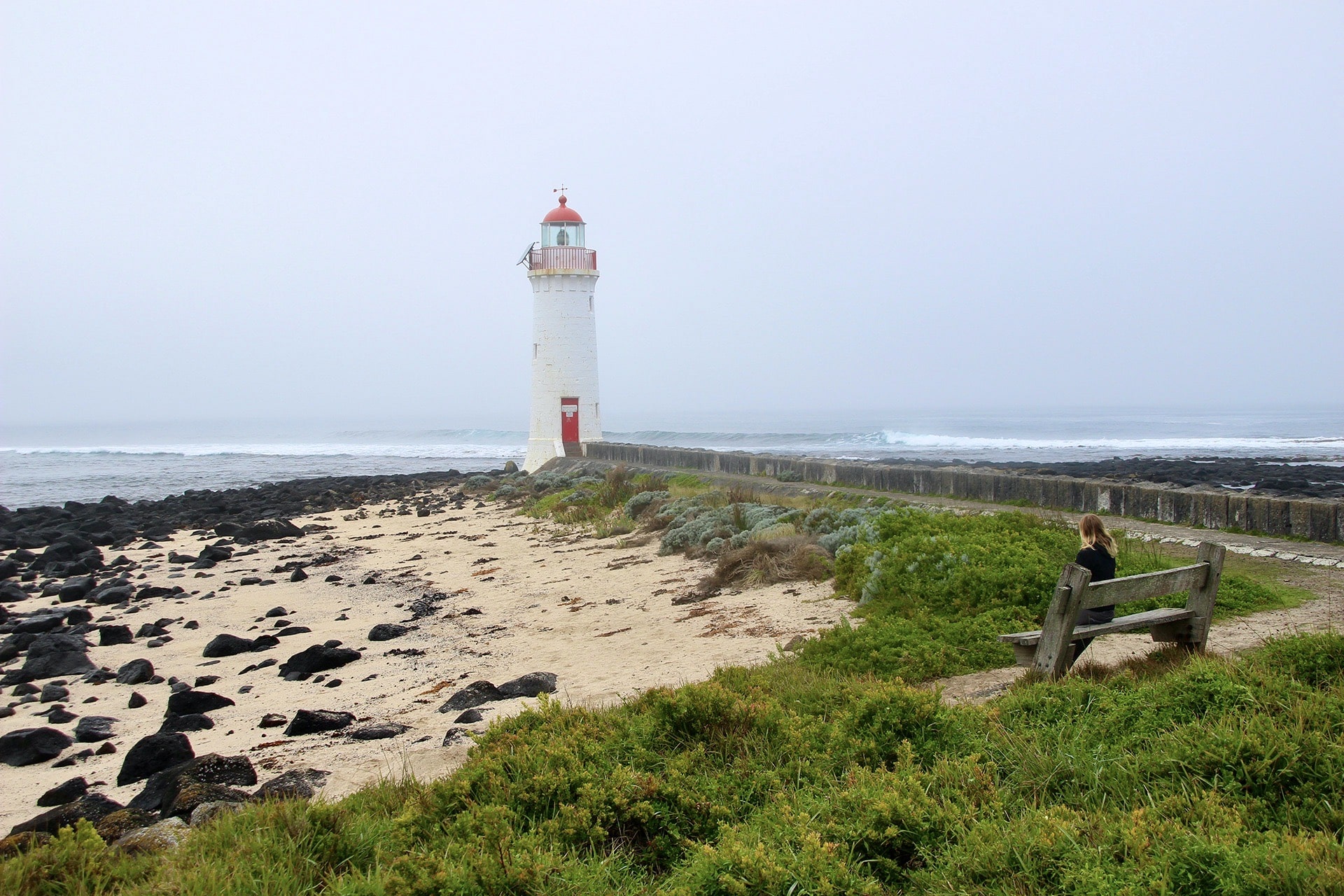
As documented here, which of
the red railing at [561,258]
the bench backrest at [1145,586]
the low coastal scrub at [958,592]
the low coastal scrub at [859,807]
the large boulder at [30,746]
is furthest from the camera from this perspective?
the red railing at [561,258]

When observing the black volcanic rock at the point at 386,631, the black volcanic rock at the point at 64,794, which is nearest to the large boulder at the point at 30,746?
the black volcanic rock at the point at 64,794

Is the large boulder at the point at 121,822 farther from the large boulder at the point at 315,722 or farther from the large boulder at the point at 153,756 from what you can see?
the large boulder at the point at 315,722

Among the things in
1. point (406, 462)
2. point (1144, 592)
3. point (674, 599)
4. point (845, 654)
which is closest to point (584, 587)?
point (674, 599)

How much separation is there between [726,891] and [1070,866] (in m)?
1.12

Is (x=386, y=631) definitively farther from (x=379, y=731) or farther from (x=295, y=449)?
(x=295, y=449)

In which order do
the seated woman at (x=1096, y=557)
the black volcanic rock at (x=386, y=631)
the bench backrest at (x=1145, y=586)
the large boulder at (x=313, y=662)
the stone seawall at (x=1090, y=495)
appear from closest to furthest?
1. the bench backrest at (x=1145, y=586)
2. the seated woman at (x=1096, y=557)
3. the large boulder at (x=313, y=662)
4. the stone seawall at (x=1090, y=495)
5. the black volcanic rock at (x=386, y=631)

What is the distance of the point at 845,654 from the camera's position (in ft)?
20.2

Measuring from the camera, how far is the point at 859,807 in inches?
145

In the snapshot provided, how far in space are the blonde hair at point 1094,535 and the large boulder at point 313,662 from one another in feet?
21.0

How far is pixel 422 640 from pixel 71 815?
16.2ft

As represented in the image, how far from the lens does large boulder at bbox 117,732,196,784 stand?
5.72 metres

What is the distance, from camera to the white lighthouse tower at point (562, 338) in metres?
26.7

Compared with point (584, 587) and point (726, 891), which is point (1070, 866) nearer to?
point (726, 891)

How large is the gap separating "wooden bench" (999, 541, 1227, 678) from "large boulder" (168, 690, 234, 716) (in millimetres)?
5860
